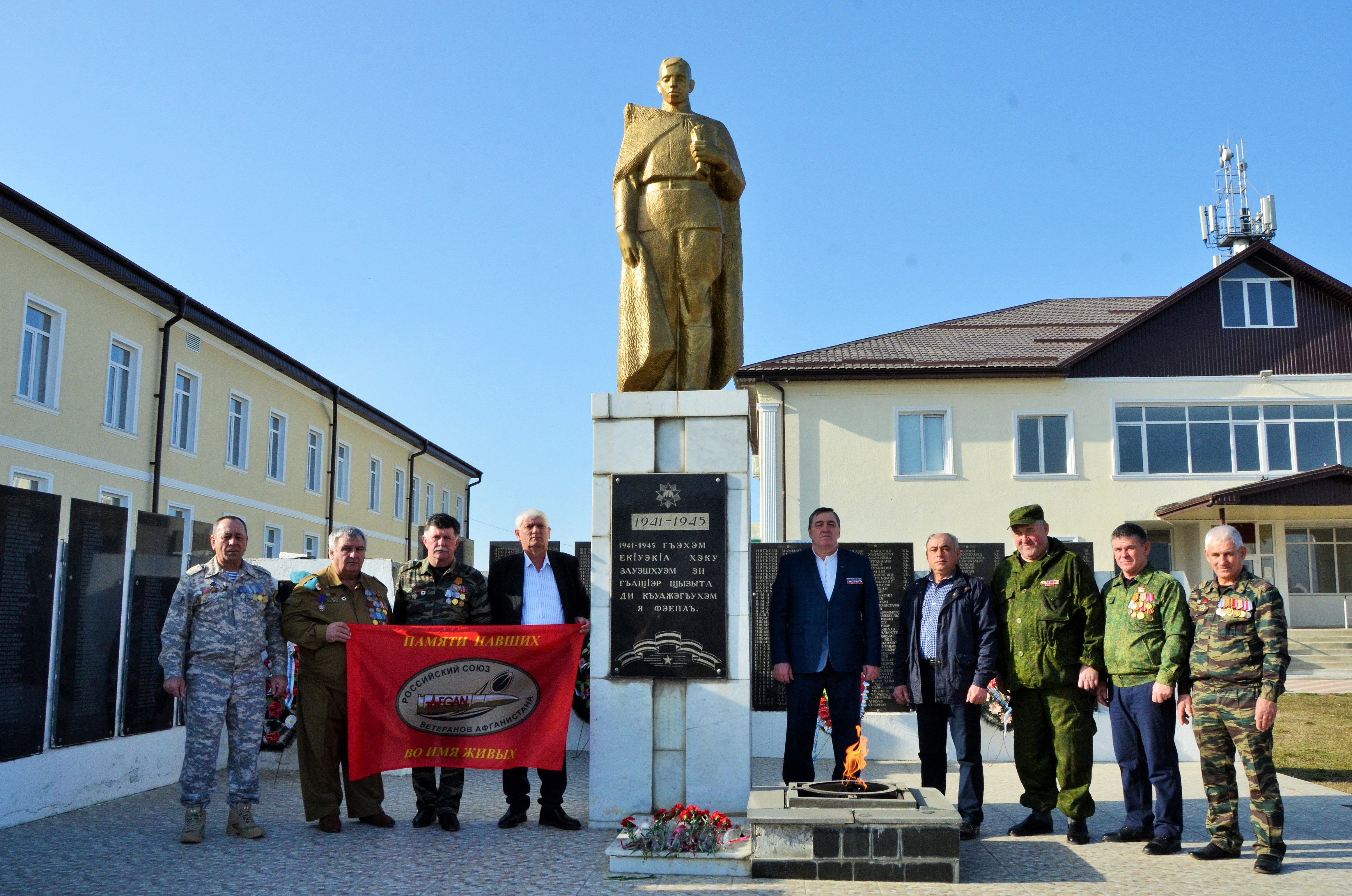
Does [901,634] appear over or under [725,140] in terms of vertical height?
under

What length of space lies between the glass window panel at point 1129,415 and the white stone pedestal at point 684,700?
1807 cm

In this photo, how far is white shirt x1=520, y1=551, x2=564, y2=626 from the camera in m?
5.92

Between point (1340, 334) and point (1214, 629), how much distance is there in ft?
67.2

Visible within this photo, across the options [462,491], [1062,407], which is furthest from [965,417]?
[462,491]

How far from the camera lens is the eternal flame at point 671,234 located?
6.23 m

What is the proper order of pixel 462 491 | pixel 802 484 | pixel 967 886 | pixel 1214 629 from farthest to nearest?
pixel 462 491, pixel 802 484, pixel 1214 629, pixel 967 886

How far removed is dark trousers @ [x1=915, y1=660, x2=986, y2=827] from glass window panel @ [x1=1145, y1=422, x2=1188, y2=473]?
696 inches

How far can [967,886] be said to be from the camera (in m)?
4.47

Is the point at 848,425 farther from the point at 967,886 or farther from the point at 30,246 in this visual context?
the point at 967,886

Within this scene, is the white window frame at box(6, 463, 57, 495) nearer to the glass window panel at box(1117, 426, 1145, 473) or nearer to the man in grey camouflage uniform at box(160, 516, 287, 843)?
the man in grey camouflage uniform at box(160, 516, 287, 843)

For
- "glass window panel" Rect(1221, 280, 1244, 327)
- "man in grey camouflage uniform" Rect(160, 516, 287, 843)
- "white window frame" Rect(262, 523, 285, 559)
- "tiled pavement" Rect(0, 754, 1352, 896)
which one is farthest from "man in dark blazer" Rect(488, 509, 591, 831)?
"glass window panel" Rect(1221, 280, 1244, 327)

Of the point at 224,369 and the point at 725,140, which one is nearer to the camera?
the point at 725,140

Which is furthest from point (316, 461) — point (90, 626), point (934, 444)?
point (90, 626)

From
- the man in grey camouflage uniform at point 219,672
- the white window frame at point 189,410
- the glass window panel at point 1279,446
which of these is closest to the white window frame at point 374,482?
the white window frame at point 189,410
